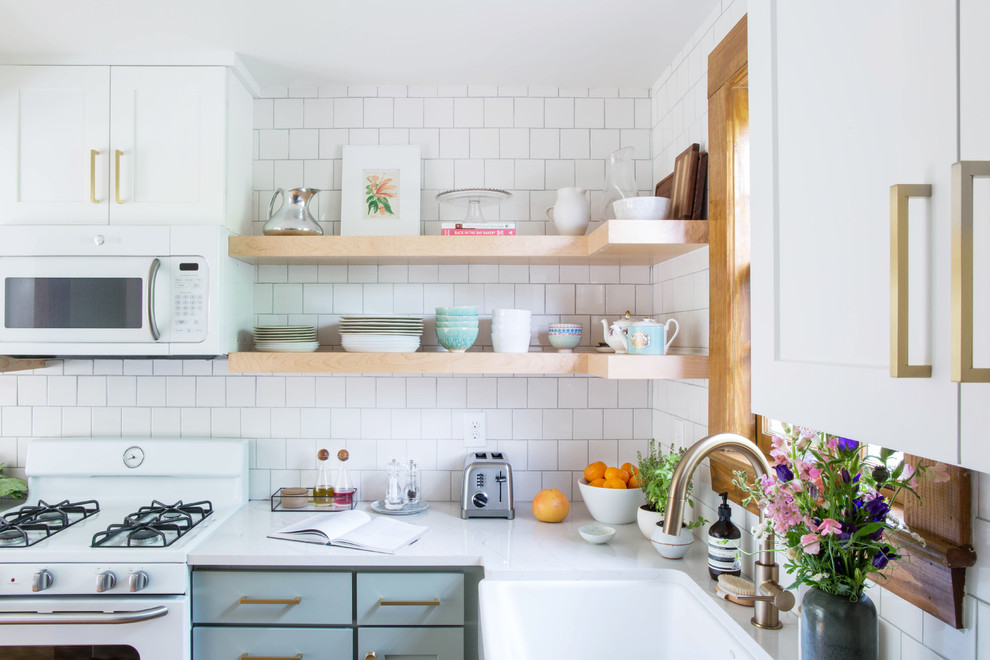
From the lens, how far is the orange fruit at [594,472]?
7.04 ft

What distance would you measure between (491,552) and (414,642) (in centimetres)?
34

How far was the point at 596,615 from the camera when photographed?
166 cm

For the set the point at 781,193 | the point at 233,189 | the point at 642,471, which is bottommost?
the point at 642,471

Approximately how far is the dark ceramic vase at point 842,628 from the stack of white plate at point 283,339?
1706 mm

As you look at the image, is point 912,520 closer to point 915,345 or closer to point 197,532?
point 915,345

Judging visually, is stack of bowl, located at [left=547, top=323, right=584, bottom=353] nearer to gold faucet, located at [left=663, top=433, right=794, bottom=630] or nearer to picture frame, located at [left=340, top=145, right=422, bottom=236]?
picture frame, located at [left=340, top=145, right=422, bottom=236]

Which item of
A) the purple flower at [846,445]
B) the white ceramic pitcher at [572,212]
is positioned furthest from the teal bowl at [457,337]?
the purple flower at [846,445]

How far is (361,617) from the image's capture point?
181 cm

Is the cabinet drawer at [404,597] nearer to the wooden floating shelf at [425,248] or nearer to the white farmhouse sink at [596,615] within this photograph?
the white farmhouse sink at [596,615]

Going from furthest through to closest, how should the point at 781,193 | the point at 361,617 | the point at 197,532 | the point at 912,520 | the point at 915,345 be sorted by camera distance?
the point at 197,532 < the point at 361,617 < the point at 912,520 < the point at 781,193 < the point at 915,345

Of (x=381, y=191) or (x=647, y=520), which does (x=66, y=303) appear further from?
(x=647, y=520)

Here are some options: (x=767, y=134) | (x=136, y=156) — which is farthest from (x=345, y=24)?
(x=767, y=134)

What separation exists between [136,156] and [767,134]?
79.3 inches

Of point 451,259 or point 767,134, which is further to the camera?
point 451,259
